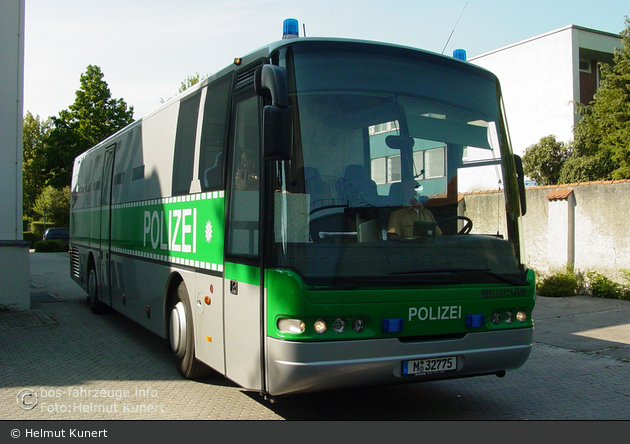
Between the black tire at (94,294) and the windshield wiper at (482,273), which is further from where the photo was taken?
the black tire at (94,294)

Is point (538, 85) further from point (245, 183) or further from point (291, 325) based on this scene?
point (291, 325)

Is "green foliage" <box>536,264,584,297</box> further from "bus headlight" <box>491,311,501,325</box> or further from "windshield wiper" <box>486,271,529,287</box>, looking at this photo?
"bus headlight" <box>491,311,501,325</box>

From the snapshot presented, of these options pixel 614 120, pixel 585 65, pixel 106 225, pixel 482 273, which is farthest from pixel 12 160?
pixel 585 65

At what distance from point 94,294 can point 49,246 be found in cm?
3372

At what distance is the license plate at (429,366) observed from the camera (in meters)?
4.89

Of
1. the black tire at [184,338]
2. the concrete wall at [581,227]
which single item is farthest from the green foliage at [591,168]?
the black tire at [184,338]

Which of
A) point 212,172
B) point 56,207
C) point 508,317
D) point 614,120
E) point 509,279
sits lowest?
point 508,317

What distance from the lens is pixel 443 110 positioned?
5.51 meters

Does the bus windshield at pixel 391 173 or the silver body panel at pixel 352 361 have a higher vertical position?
the bus windshield at pixel 391 173

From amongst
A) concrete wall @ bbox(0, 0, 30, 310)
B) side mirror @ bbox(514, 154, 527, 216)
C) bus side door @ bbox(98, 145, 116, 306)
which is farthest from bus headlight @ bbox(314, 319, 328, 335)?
concrete wall @ bbox(0, 0, 30, 310)

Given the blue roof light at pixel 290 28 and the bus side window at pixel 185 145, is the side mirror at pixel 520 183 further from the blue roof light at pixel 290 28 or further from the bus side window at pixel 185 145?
the bus side window at pixel 185 145

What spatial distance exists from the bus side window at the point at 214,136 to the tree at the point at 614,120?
60.0ft

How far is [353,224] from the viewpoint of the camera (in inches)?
191

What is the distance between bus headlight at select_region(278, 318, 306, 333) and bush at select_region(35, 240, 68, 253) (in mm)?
41648
